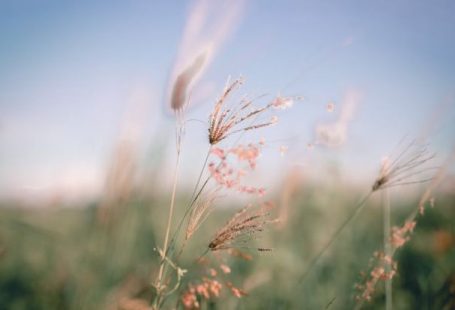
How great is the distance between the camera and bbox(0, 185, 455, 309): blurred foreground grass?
6.26 feet

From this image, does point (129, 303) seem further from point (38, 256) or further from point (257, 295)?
point (38, 256)

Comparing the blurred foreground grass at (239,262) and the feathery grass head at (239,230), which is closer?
the feathery grass head at (239,230)

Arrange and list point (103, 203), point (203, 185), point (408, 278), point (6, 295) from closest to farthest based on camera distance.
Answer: point (203, 185) < point (103, 203) < point (6, 295) < point (408, 278)

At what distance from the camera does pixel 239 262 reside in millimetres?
3576

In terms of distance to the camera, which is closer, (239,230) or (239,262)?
(239,230)

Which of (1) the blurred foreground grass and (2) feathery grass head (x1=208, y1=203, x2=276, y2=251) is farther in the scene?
(1) the blurred foreground grass

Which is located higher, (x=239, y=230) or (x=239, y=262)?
(x=239, y=230)

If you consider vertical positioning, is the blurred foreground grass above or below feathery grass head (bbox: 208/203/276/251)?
below

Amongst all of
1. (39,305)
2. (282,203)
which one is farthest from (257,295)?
(39,305)

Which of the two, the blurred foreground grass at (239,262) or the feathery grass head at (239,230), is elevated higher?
the feathery grass head at (239,230)

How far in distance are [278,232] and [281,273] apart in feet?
2.26

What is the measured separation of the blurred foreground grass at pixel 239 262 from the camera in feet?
6.26

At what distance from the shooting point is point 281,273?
320 centimetres

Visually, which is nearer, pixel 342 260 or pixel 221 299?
pixel 221 299
